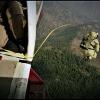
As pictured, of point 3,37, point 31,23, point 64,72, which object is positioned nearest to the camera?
point 31,23

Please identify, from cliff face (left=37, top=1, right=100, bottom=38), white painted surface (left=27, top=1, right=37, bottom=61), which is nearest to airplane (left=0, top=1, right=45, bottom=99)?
white painted surface (left=27, top=1, right=37, bottom=61)

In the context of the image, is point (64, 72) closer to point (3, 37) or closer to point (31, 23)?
point (3, 37)

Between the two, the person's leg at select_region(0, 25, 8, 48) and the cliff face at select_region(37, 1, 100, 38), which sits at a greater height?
the cliff face at select_region(37, 1, 100, 38)

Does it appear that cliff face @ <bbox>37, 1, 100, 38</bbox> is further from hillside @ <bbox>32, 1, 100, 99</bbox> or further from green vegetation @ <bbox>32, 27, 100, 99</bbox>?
green vegetation @ <bbox>32, 27, 100, 99</bbox>

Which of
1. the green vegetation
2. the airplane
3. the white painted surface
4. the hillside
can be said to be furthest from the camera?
the hillside

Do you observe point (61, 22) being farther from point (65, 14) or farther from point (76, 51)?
point (76, 51)

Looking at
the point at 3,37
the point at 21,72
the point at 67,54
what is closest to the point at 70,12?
the point at 67,54

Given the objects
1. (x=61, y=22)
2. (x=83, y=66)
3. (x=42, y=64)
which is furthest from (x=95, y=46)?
(x=61, y=22)

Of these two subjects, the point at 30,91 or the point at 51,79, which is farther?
the point at 51,79
